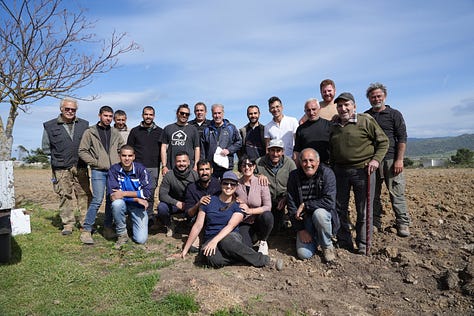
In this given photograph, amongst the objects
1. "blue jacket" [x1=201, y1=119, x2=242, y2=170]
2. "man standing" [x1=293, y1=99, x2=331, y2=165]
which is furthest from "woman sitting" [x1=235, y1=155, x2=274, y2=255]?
"blue jacket" [x1=201, y1=119, x2=242, y2=170]

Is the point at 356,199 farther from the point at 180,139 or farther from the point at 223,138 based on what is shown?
the point at 180,139

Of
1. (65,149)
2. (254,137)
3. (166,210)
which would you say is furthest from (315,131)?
(65,149)

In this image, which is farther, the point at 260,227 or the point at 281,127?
the point at 281,127

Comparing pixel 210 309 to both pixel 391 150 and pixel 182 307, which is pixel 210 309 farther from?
pixel 391 150

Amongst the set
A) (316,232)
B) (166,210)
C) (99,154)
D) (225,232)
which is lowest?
(316,232)

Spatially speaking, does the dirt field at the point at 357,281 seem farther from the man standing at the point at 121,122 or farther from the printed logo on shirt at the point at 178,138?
the man standing at the point at 121,122

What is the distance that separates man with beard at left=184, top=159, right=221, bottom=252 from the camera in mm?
5461

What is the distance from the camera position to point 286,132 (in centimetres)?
607

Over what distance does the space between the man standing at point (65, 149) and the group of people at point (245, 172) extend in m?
0.02

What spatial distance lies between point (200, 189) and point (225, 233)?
1.09 m

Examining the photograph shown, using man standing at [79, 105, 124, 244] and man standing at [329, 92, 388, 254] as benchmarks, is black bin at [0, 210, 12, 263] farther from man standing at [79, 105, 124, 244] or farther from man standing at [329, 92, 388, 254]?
man standing at [329, 92, 388, 254]

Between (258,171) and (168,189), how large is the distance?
5.20 ft

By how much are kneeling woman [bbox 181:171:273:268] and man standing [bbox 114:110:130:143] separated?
261cm

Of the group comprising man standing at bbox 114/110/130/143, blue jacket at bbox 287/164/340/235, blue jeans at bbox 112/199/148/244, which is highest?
man standing at bbox 114/110/130/143
